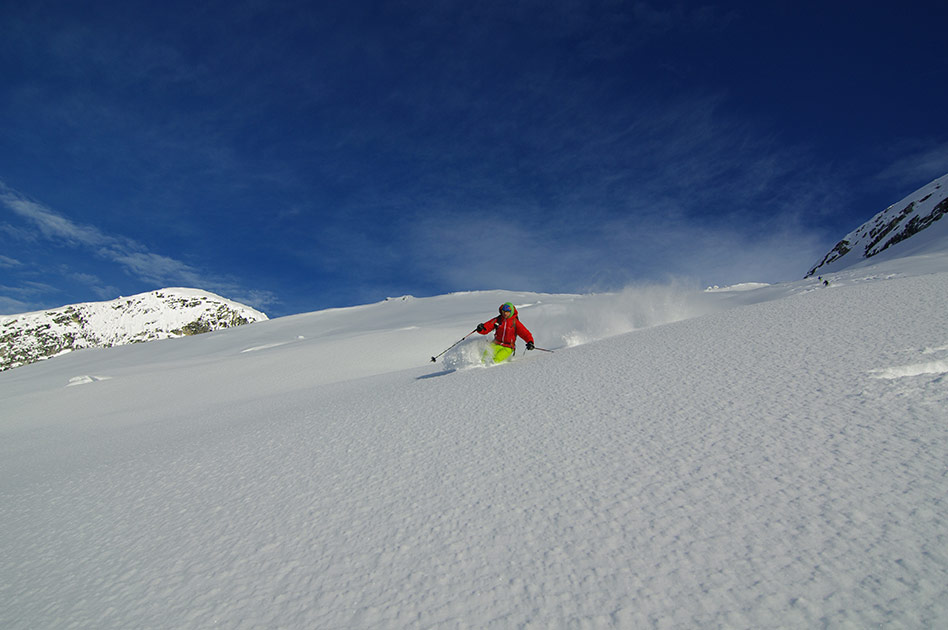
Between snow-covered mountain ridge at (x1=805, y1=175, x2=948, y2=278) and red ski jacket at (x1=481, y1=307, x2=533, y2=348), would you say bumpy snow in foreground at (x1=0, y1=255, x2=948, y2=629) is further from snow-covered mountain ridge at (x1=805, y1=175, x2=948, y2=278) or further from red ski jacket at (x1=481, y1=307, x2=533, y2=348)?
snow-covered mountain ridge at (x1=805, y1=175, x2=948, y2=278)

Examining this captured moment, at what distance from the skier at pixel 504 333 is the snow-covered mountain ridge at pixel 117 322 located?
18076cm

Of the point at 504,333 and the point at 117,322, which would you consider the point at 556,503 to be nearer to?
the point at 504,333

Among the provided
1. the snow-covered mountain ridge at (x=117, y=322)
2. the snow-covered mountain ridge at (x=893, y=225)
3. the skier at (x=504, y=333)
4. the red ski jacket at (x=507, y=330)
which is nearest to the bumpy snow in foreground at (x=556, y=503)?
the skier at (x=504, y=333)

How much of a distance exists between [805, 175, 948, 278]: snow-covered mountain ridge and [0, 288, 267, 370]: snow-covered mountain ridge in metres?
183

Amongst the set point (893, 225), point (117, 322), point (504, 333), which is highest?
point (117, 322)

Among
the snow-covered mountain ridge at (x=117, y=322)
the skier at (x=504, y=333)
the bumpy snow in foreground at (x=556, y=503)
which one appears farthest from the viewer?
the snow-covered mountain ridge at (x=117, y=322)

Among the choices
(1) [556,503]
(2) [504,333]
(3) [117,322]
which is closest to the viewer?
(1) [556,503]

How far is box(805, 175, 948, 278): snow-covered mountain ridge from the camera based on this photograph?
4772cm

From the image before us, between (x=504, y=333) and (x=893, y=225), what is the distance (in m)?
76.4

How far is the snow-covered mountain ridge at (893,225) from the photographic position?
47.7m

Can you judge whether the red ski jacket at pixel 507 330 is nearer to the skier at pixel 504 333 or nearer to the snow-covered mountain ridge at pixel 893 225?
the skier at pixel 504 333

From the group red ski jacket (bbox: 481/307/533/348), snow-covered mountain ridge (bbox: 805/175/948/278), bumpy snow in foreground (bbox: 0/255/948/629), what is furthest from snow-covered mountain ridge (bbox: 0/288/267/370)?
snow-covered mountain ridge (bbox: 805/175/948/278)

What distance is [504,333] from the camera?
310 inches

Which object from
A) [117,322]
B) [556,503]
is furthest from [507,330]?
[117,322]
